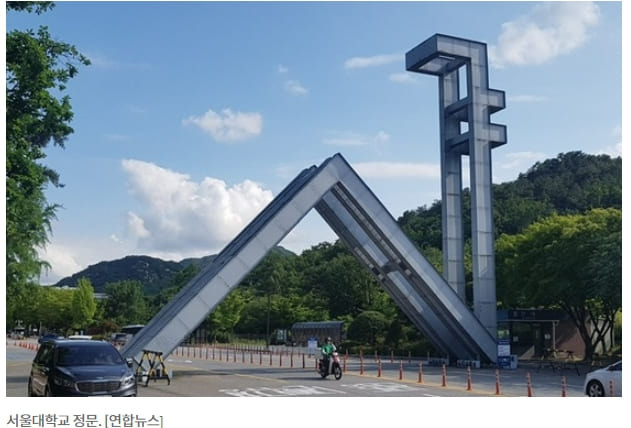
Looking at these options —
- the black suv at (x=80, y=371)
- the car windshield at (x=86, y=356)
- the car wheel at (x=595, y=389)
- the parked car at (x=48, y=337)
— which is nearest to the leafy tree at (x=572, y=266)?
the car wheel at (x=595, y=389)

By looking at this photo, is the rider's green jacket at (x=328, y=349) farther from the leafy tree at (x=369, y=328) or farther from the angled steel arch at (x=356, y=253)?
the leafy tree at (x=369, y=328)

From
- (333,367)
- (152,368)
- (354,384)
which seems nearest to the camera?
(354,384)

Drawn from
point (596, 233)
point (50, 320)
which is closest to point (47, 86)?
point (596, 233)

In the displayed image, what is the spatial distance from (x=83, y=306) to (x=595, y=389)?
9620 centimetres

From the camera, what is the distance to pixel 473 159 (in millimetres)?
39281

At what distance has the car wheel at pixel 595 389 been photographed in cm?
2167

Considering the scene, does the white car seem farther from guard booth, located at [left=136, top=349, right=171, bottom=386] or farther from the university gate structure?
guard booth, located at [left=136, top=349, right=171, bottom=386]

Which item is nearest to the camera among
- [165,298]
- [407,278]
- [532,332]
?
[407,278]

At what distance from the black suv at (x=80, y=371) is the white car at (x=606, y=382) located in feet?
44.5

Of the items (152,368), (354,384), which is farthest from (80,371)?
(354,384)

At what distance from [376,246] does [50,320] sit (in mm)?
93342

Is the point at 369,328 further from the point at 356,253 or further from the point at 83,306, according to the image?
the point at 83,306

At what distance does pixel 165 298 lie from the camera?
416 feet

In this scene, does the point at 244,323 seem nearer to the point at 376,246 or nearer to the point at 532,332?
the point at 532,332
